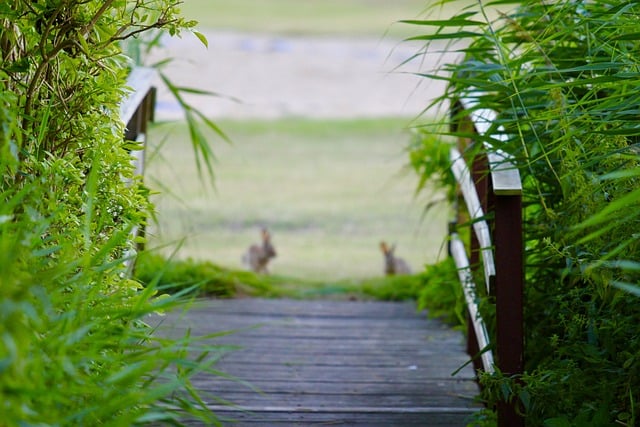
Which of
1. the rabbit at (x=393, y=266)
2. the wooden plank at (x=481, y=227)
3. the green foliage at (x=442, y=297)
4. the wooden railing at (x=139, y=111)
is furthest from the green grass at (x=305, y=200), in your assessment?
the wooden plank at (x=481, y=227)

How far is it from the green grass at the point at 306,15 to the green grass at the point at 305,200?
6.63 metres

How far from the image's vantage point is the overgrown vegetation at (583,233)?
2172 millimetres

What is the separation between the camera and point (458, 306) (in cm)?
343

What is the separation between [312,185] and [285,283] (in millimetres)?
4460

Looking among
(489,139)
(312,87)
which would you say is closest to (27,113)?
(489,139)

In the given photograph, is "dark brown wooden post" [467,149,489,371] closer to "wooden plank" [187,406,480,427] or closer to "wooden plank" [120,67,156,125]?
"wooden plank" [187,406,480,427]

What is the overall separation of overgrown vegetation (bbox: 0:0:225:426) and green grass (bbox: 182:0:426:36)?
1587 cm

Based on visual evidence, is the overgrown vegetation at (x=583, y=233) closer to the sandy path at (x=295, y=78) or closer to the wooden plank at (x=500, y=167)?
the wooden plank at (x=500, y=167)

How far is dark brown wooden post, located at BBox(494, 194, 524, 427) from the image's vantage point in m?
2.41

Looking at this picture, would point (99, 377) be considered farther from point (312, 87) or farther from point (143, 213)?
point (312, 87)

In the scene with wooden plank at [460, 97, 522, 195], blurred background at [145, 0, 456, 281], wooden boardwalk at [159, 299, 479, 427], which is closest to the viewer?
wooden plank at [460, 97, 522, 195]

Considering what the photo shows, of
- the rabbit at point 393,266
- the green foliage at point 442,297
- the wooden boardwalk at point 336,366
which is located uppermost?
the rabbit at point 393,266

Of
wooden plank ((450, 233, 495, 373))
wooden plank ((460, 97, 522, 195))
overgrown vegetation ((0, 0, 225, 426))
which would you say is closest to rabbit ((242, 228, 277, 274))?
wooden plank ((450, 233, 495, 373))

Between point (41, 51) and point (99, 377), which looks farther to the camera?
point (41, 51)
